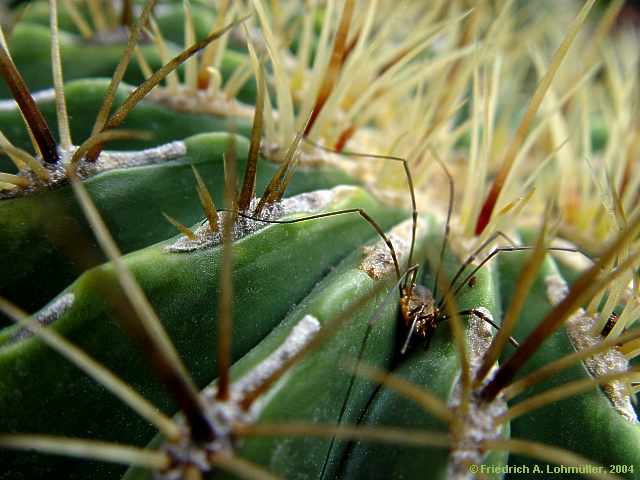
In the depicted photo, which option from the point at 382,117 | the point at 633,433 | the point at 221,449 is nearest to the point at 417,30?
the point at 382,117

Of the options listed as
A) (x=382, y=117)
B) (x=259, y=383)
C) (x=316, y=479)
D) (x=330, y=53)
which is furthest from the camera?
(x=382, y=117)

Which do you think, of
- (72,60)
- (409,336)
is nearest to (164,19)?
(72,60)

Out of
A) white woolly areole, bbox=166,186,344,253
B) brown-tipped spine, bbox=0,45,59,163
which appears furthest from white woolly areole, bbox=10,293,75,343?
brown-tipped spine, bbox=0,45,59,163

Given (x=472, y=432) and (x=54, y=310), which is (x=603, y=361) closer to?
(x=472, y=432)

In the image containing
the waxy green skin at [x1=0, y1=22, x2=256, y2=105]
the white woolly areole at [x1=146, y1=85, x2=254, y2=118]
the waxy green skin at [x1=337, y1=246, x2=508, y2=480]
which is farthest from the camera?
the waxy green skin at [x1=0, y1=22, x2=256, y2=105]

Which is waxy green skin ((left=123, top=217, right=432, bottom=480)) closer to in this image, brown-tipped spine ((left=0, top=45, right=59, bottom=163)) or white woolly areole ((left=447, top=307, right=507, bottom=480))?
white woolly areole ((left=447, top=307, right=507, bottom=480))

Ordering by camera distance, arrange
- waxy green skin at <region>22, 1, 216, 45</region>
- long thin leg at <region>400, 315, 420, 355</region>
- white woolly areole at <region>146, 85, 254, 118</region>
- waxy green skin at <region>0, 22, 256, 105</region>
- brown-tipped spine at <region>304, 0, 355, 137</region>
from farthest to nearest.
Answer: waxy green skin at <region>22, 1, 216, 45</region>
waxy green skin at <region>0, 22, 256, 105</region>
white woolly areole at <region>146, 85, 254, 118</region>
brown-tipped spine at <region>304, 0, 355, 137</region>
long thin leg at <region>400, 315, 420, 355</region>

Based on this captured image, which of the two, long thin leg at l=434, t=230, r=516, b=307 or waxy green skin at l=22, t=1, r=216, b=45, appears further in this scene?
waxy green skin at l=22, t=1, r=216, b=45

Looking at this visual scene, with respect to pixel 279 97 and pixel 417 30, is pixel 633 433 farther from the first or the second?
pixel 417 30
